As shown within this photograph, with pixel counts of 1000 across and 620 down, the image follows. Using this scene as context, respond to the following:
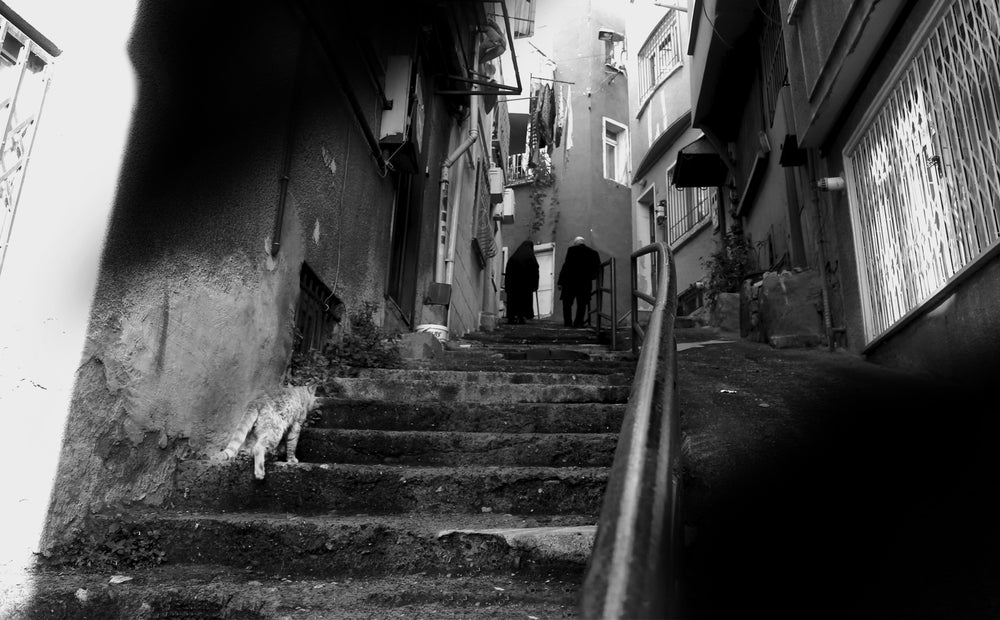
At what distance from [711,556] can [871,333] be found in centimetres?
343

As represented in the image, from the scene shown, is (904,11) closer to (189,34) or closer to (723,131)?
(189,34)

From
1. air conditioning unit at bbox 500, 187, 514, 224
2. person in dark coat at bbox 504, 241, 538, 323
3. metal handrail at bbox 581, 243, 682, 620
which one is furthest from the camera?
air conditioning unit at bbox 500, 187, 514, 224

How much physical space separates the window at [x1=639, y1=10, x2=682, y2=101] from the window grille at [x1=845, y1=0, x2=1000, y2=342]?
8.75 metres

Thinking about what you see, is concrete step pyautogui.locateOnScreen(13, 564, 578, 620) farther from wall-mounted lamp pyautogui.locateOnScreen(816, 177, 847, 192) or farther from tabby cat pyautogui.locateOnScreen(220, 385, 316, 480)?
wall-mounted lamp pyautogui.locateOnScreen(816, 177, 847, 192)

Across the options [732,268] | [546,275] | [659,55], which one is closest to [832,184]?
[732,268]

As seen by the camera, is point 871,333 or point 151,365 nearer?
point 151,365

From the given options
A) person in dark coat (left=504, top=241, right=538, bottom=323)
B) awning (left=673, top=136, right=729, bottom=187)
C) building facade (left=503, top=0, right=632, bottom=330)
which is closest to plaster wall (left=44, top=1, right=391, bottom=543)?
awning (left=673, top=136, right=729, bottom=187)

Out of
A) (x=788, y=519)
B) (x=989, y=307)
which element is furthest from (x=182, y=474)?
(x=989, y=307)

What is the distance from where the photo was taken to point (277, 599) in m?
2.11

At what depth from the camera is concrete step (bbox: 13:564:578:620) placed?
2.06 metres

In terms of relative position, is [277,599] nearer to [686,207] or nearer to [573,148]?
[686,207]

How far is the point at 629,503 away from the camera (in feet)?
3.37

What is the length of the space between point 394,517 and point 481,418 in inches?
37.8

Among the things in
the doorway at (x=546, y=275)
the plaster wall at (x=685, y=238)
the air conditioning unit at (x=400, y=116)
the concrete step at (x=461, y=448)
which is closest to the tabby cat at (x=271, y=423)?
the concrete step at (x=461, y=448)
